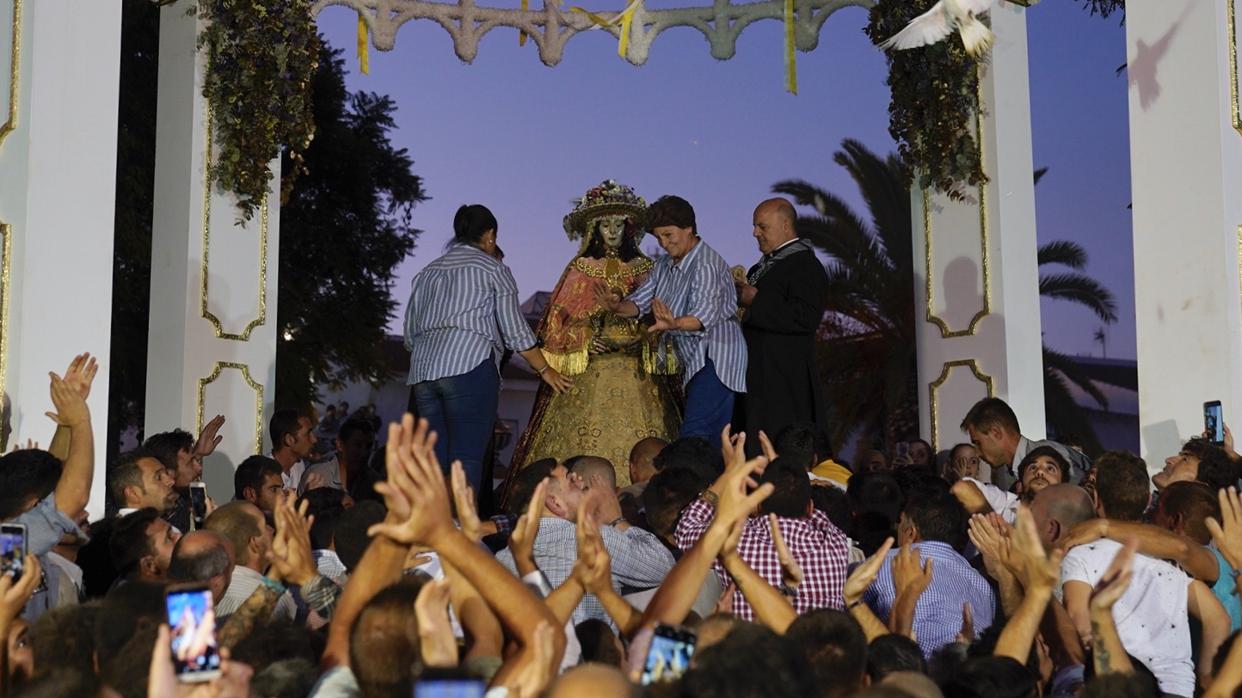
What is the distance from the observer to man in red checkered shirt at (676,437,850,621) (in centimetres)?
485

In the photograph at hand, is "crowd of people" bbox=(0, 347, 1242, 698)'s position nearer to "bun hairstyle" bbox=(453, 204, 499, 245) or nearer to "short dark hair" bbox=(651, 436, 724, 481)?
"short dark hair" bbox=(651, 436, 724, 481)

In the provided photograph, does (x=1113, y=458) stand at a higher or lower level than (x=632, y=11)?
lower

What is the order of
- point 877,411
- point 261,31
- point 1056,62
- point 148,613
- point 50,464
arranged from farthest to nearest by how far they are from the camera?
1. point 1056,62
2. point 877,411
3. point 261,31
4. point 50,464
5. point 148,613

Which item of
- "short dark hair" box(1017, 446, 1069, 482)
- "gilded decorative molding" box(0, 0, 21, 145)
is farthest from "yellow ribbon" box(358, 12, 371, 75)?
"short dark hair" box(1017, 446, 1069, 482)

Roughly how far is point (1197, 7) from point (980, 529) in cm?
426

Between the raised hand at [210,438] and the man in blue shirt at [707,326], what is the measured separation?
2357 millimetres

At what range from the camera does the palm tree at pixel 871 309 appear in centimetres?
1781

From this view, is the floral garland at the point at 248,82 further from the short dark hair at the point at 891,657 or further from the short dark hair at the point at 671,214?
the short dark hair at the point at 891,657

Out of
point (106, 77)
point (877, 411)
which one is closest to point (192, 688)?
point (106, 77)

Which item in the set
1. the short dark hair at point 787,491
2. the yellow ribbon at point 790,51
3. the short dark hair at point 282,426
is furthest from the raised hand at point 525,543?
the yellow ribbon at point 790,51

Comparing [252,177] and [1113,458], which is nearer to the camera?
[1113,458]

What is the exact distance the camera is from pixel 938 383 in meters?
10.3

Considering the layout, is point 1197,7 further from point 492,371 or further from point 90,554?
point 90,554

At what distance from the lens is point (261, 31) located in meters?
9.52
